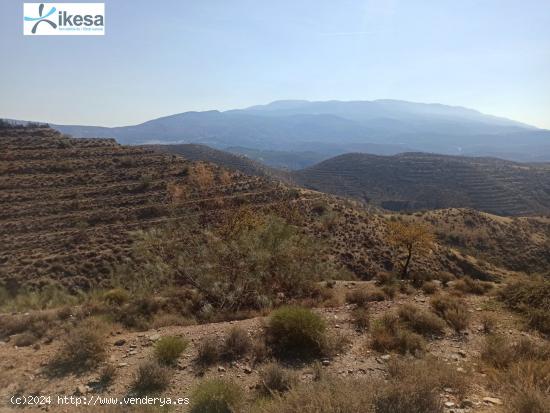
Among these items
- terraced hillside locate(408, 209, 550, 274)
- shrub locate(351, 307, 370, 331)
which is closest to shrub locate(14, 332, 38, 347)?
shrub locate(351, 307, 370, 331)

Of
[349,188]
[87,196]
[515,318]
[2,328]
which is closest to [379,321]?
[515,318]

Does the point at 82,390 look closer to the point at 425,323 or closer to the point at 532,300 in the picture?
the point at 425,323

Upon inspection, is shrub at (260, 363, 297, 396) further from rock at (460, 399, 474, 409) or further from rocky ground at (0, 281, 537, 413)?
rock at (460, 399, 474, 409)

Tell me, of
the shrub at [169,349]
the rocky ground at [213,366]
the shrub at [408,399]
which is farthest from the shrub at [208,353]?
the shrub at [408,399]

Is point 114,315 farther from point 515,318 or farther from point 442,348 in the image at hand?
point 515,318

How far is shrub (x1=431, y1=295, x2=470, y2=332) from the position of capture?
7.84 meters

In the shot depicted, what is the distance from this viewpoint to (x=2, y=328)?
814 centimetres

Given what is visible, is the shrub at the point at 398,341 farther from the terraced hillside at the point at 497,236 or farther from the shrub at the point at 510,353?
the terraced hillside at the point at 497,236

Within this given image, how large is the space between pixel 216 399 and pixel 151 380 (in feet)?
4.87

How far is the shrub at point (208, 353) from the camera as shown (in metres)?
6.46

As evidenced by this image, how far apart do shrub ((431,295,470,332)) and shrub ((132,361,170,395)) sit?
6273 mm

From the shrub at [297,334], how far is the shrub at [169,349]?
1.77m

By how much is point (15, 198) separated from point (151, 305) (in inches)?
1133

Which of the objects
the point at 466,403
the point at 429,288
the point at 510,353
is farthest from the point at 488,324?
the point at 466,403
